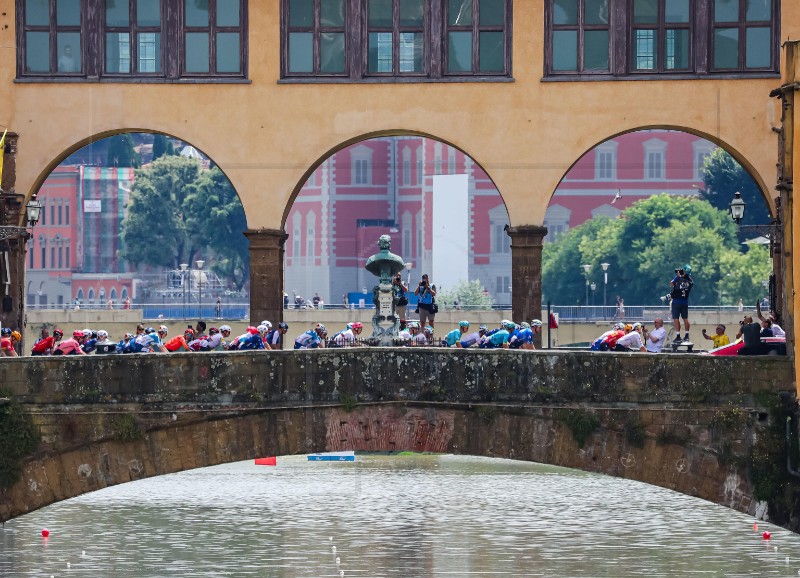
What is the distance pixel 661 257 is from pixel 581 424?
8326cm

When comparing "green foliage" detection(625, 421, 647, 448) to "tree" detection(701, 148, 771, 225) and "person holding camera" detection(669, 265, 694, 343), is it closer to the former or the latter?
"person holding camera" detection(669, 265, 694, 343)

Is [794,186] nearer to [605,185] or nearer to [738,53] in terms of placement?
[738,53]

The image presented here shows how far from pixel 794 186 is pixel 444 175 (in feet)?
372

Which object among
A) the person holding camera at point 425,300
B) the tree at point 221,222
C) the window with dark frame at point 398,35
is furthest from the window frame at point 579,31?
the tree at point 221,222

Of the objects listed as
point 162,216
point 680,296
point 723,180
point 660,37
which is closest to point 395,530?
point 680,296

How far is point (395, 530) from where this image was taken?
141 feet

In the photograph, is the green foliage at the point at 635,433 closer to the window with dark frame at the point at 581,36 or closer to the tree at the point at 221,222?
the window with dark frame at the point at 581,36

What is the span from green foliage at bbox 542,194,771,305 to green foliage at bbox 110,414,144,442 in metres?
79.2

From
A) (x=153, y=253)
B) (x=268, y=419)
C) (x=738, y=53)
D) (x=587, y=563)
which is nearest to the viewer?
(x=268, y=419)

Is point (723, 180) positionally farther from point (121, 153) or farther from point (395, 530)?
point (395, 530)

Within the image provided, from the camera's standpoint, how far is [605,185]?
14112cm

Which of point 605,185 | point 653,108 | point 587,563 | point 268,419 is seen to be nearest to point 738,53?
point 653,108

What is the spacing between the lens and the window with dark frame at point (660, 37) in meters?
41.5

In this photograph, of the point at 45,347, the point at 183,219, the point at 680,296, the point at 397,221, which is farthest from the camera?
the point at 397,221
